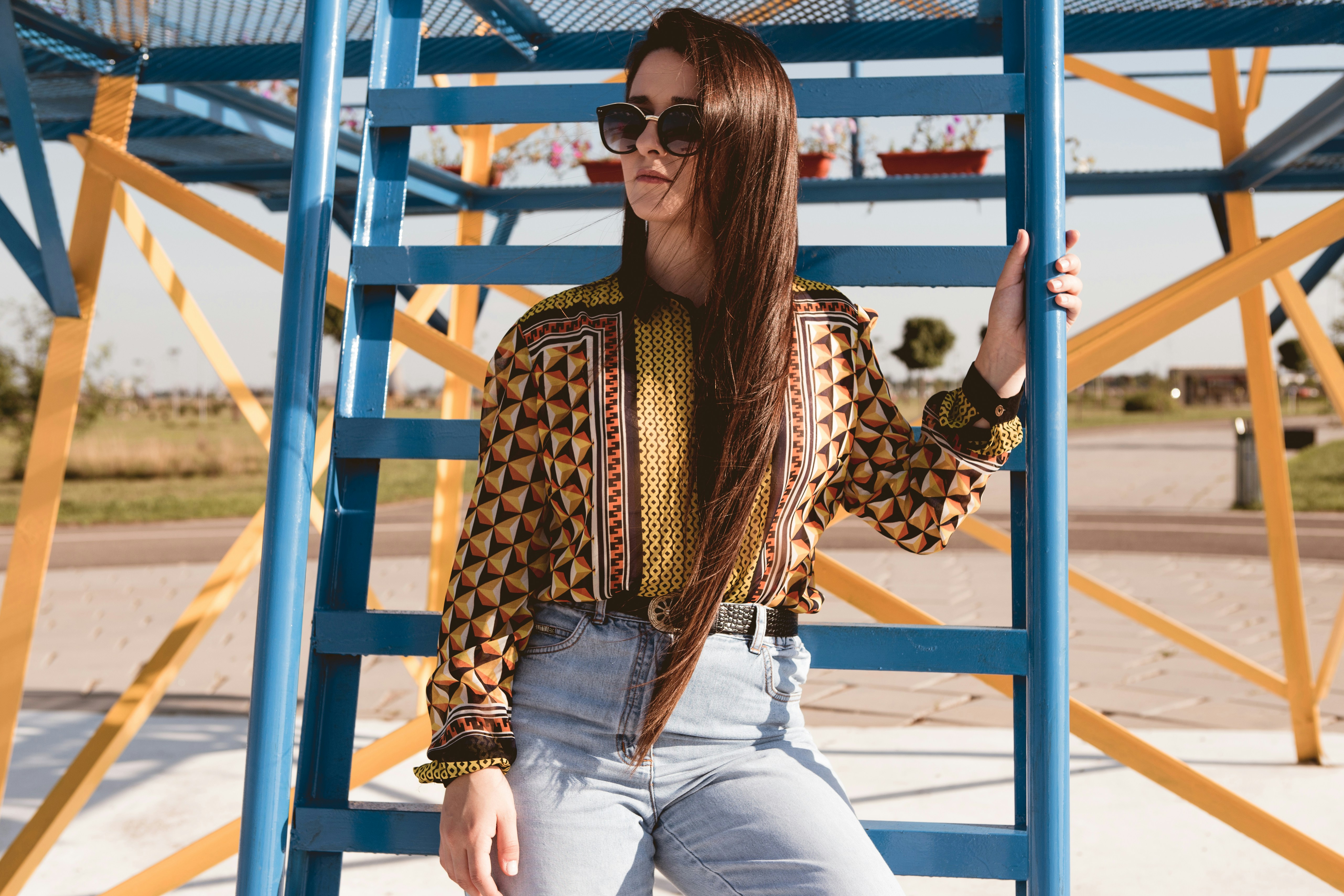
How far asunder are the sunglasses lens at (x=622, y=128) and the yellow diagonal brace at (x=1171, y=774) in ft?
3.33

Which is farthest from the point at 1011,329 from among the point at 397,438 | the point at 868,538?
the point at 868,538

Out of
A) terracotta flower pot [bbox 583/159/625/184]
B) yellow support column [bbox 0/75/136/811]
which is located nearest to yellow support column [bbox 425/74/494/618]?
terracotta flower pot [bbox 583/159/625/184]

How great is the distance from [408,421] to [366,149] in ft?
1.58

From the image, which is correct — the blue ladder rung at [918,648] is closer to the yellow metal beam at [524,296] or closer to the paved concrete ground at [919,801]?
the paved concrete ground at [919,801]

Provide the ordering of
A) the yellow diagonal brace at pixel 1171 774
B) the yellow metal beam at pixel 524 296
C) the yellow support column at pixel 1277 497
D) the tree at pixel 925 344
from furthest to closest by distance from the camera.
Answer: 1. the tree at pixel 925 344
2. the yellow metal beam at pixel 524 296
3. the yellow support column at pixel 1277 497
4. the yellow diagonal brace at pixel 1171 774

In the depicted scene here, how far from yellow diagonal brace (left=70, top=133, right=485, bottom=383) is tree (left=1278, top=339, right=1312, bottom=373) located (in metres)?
51.7

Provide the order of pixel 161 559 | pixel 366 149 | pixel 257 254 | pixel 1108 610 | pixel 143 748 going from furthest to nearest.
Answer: pixel 161 559
pixel 1108 610
pixel 143 748
pixel 257 254
pixel 366 149

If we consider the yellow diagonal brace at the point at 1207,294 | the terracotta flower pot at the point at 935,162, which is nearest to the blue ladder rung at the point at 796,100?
the yellow diagonal brace at the point at 1207,294

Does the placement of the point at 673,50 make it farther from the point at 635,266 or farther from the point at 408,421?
the point at 408,421

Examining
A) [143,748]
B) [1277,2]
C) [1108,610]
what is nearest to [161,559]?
[143,748]

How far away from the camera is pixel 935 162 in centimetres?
447

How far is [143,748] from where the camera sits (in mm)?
4418

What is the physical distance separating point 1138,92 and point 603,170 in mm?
2253

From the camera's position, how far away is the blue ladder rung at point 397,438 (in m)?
1.66
